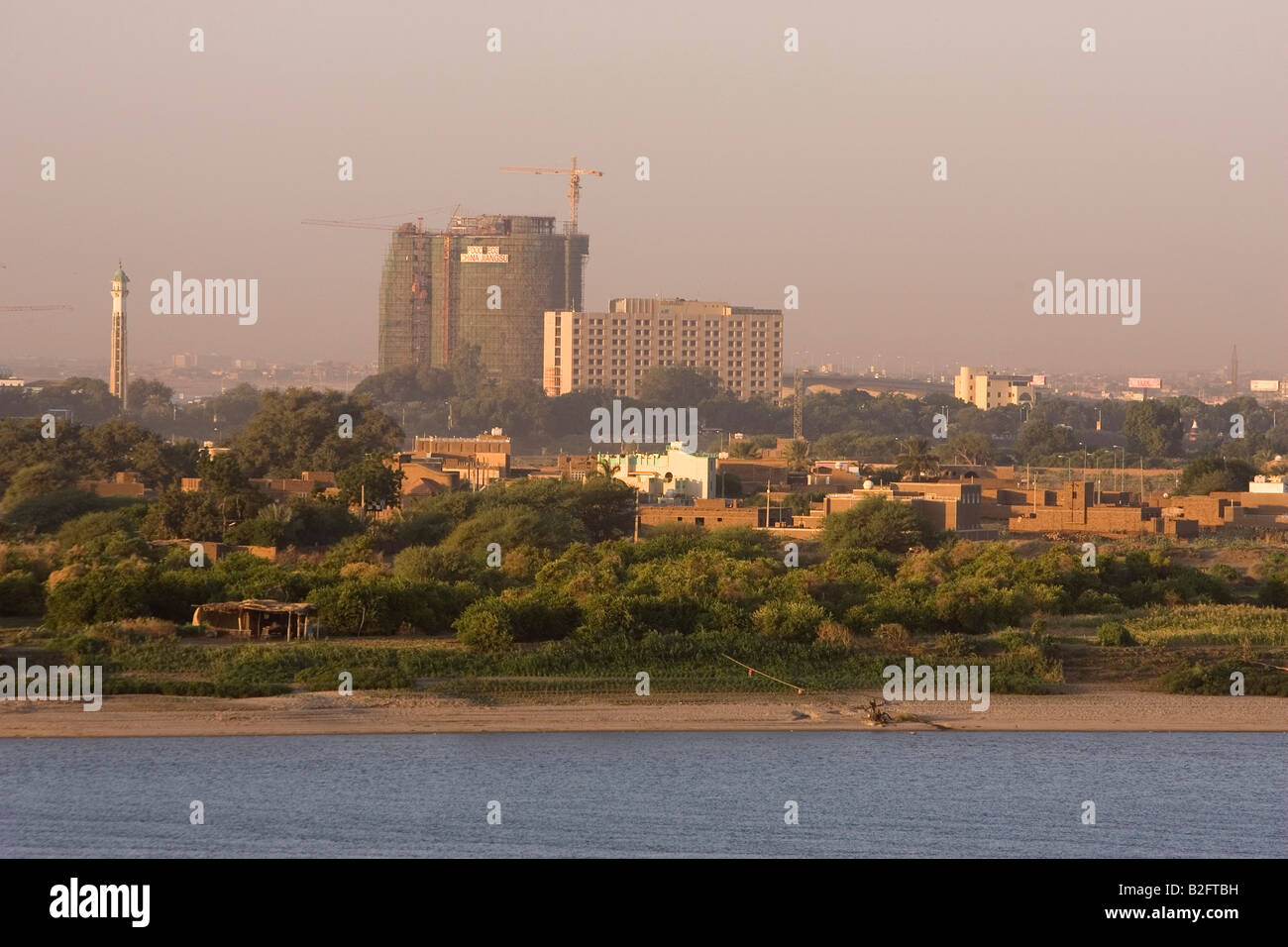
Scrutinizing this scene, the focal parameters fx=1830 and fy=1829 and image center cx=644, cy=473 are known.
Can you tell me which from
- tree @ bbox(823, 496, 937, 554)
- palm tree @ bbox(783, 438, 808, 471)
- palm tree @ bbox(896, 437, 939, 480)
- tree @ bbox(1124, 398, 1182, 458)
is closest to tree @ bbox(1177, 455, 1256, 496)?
palm tree @ bbox(896, 437, 939, 480)

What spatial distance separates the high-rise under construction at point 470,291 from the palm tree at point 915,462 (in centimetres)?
10432

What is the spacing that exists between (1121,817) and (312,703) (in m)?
9.04

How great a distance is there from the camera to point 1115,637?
25.8m

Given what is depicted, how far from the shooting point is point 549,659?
23422mm

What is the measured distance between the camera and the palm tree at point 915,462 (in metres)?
53.4

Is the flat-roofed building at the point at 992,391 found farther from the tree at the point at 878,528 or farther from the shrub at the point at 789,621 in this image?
the shrub at the point at 789,621

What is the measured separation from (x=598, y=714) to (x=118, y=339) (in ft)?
309

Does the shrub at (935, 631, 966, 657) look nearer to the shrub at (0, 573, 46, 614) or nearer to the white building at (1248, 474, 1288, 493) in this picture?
the shrub at (0, 573, 46, 614)

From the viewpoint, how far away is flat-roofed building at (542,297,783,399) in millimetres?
146750

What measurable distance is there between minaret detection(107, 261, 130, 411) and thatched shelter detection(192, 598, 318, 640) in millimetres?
85646

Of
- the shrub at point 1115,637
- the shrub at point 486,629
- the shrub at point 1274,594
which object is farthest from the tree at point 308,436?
the shrub at point 1115,637
